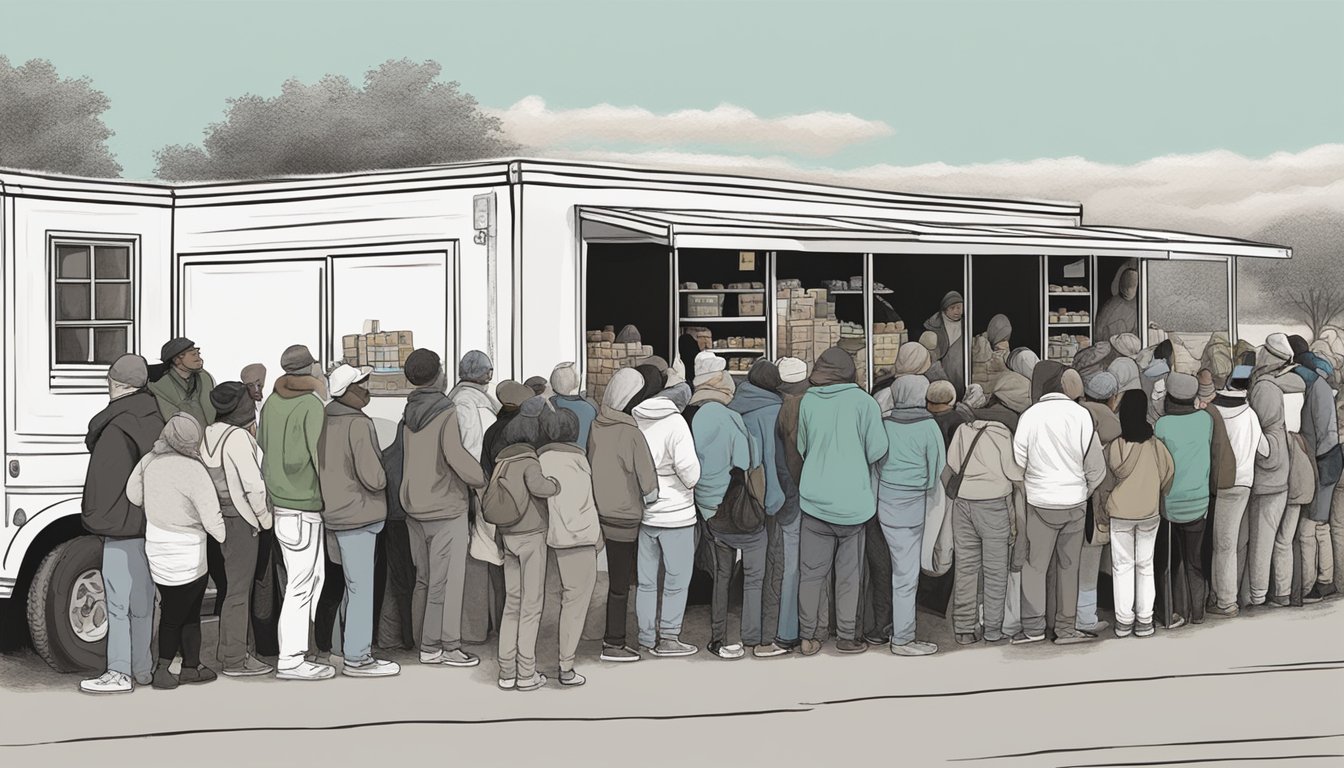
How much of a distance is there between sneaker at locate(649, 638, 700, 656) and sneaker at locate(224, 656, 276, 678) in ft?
7.79

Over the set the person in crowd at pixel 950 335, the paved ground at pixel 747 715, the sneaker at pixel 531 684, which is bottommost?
the paved ground at pixel 747 715

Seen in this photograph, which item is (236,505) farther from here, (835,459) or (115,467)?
(835,459)

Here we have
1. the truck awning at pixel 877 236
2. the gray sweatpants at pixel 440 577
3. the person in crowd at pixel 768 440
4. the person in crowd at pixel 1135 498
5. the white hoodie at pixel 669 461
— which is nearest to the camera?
the white hoodie at pixel 669 461

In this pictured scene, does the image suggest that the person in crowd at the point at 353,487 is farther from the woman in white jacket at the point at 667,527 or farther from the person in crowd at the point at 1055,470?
the person in crowd at the point at 1055,470

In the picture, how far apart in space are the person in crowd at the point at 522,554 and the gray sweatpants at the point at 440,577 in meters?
0.52

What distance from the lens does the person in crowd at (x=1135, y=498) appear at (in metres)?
8.26

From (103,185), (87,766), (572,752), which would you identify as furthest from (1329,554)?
(103,185)

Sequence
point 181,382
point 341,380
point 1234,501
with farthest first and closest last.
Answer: point 1234,501, point 181,382, point 341,380

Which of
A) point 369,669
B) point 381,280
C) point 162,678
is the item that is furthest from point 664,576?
point 381,280

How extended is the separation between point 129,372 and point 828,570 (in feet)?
14.3

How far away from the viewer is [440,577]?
25.7ft

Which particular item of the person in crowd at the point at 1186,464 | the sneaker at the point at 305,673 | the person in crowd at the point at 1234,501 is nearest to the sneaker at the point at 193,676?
the sneaker at the point at 305,673

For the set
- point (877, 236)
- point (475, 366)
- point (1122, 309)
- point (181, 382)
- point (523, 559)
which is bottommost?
point (523, 559)

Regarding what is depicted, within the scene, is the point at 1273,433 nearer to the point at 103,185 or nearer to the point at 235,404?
the point at 235,404
